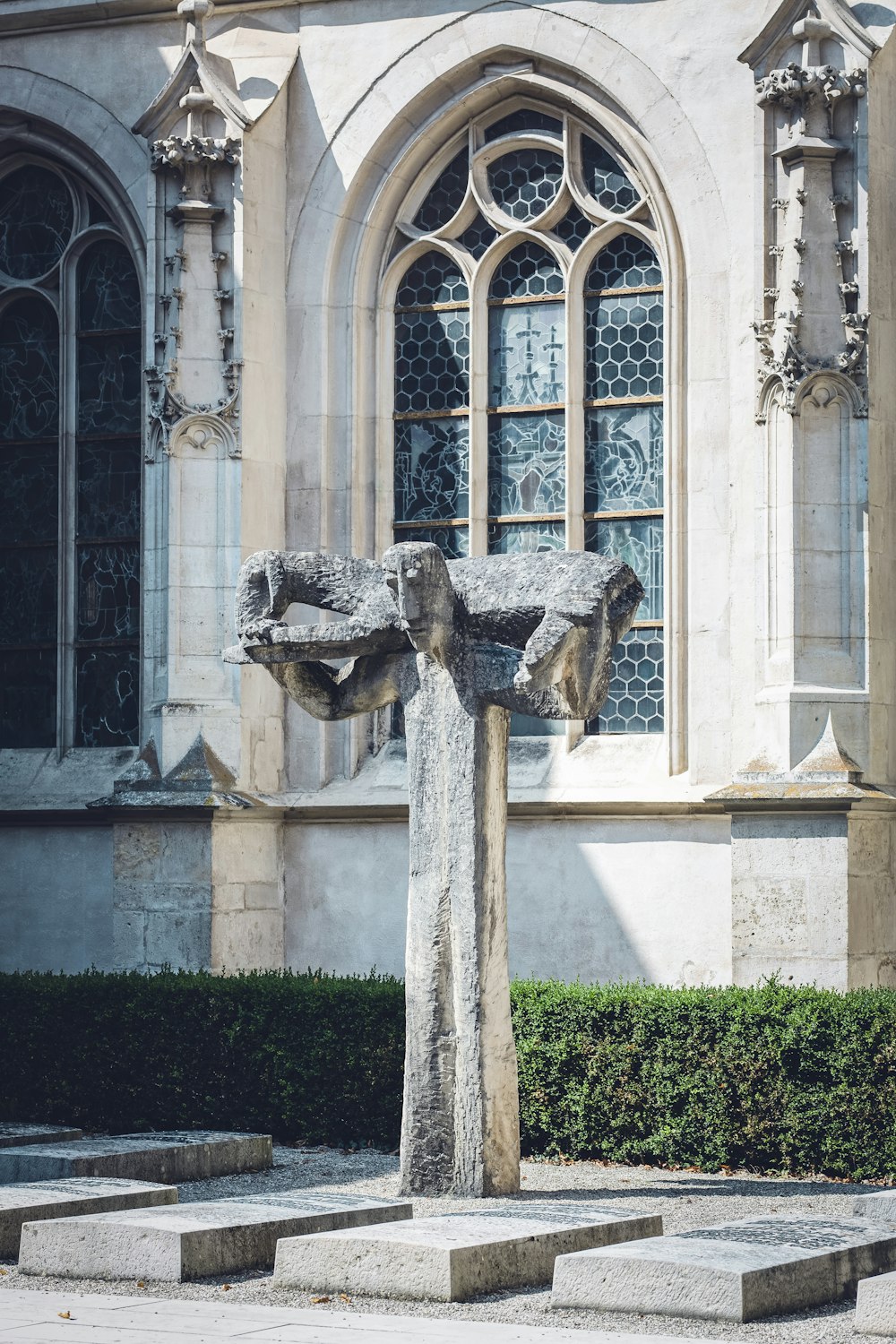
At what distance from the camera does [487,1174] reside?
9.59 m

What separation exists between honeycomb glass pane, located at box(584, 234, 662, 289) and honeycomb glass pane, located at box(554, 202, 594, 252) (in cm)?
21

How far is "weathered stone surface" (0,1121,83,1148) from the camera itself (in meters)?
10.9

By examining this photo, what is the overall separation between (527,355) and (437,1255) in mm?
9394

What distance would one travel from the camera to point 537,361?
51.9 feet

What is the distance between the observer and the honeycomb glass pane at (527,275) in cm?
1582

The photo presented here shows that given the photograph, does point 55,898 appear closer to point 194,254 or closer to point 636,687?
point 636,687

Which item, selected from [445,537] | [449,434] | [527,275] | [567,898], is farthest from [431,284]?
[567,898]

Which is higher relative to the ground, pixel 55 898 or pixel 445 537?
pixel 445 537

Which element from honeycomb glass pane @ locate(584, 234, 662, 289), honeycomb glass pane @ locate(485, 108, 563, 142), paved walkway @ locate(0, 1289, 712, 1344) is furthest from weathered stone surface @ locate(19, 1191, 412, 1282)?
honeycomb glass pane @ locate(485, 108, 563, 142)

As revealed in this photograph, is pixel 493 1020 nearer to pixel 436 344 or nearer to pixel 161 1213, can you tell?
pixel 161 1213

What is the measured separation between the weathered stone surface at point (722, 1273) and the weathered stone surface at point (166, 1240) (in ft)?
3.98

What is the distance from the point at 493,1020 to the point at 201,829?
569cm

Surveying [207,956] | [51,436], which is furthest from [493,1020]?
[51,436]

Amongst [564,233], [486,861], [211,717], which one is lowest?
[486,861]
